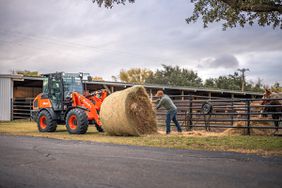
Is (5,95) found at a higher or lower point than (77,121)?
higher

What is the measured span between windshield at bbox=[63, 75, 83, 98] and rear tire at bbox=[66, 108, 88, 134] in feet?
5.45

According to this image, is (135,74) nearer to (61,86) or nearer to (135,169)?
(61,86)

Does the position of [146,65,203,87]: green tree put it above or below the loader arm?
above

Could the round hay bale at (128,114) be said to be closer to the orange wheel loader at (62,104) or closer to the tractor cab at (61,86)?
the orange wheel loader at (62,104)

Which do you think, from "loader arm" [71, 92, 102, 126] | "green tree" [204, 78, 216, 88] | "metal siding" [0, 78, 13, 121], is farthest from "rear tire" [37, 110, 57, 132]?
"green tree" [204, 78, 216, 88]

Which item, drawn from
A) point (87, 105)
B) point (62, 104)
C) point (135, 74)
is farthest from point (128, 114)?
point (135, 74)

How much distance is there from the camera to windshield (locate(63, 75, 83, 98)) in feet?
49.3

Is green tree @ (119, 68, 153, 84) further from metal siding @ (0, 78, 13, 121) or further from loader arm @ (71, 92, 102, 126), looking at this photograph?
loader arm @ (71, 92, 102, 126)

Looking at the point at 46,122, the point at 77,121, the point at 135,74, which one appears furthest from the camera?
the point at 135,74

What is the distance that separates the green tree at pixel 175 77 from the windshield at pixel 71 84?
41134 millimetres

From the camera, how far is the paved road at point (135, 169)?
4.68 m

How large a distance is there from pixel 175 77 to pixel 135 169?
172 ft

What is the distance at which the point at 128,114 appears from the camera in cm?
1205

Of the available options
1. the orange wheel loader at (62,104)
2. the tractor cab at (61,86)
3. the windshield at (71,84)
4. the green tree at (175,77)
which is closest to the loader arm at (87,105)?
the orange wheel loader at (62,104)
